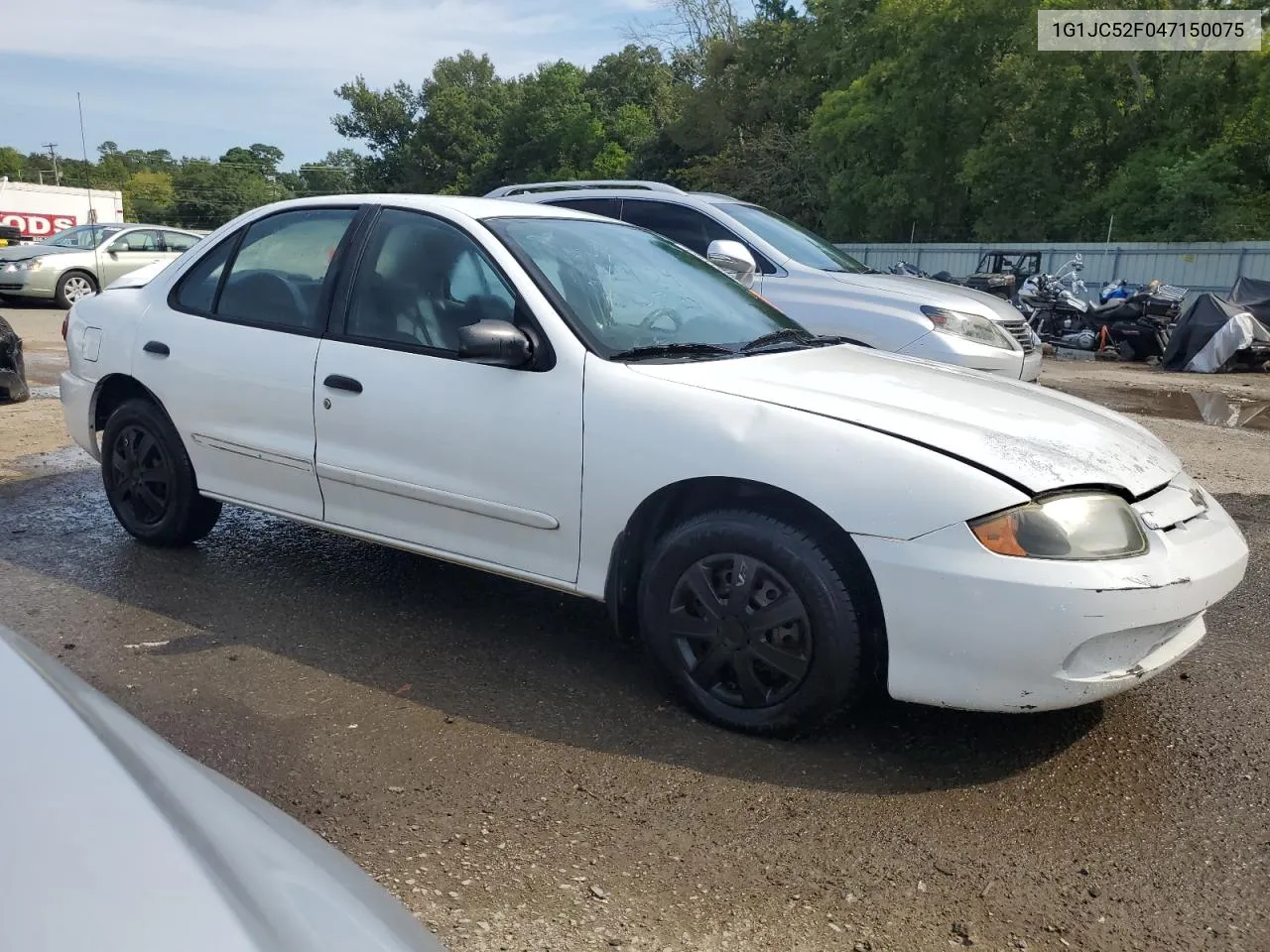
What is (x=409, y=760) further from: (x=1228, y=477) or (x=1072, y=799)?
(x=1228, y=477)

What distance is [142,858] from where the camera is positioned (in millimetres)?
1256

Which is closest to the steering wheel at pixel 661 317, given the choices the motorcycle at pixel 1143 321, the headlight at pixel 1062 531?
the headlight at pixel 1062 531

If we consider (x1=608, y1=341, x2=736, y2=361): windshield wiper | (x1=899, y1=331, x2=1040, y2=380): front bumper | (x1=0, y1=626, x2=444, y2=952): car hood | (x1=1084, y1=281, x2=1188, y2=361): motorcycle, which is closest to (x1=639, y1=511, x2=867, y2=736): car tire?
(x1=608, y1=341, x2=736, y2=361): windshield wiper

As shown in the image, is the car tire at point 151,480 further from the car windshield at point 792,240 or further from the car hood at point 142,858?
the car windshield at point 792,240

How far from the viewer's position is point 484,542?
12.1 ft

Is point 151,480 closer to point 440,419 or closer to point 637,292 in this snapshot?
point 440,419

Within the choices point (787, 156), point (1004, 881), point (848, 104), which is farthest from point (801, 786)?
point (787, 156)

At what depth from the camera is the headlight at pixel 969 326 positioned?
720 centimetres

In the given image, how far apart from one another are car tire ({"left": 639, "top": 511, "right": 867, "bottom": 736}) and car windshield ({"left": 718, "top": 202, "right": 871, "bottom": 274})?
490 centimetres

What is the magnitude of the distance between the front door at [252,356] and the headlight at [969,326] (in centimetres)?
428

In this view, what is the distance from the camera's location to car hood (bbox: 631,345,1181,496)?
299cm

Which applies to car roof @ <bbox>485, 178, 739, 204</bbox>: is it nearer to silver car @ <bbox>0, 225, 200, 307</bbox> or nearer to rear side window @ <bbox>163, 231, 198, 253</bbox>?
silver car @ <bbox>0, 225, 200, 307</bbox>

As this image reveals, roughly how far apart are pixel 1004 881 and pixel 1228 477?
5.36m

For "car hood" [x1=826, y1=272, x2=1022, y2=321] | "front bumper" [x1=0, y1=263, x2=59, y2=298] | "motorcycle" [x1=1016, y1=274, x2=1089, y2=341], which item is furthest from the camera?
"front bumper" [x1=0, y1=263, x2=59, y2=298]
